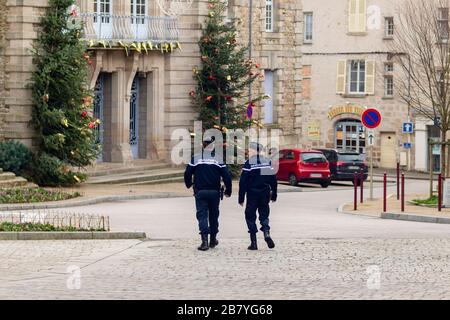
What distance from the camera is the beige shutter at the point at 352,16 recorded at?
6556cm

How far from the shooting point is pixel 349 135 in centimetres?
6594

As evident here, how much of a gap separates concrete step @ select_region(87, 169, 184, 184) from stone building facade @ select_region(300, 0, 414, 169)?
23.1 m

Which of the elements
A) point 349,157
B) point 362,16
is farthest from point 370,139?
point 362,16

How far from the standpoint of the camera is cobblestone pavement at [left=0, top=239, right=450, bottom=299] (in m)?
16.9

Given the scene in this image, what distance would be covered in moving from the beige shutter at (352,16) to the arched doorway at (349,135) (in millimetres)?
4154

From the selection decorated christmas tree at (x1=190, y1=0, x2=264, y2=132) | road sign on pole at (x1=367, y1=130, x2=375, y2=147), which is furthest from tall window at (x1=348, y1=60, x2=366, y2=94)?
road sign on pole at (x1=367, y1=130, x2=375, y2=147)

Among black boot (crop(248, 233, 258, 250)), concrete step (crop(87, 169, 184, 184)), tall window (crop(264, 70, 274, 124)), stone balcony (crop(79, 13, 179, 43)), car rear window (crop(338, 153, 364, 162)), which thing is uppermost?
stone balcony (crop(79, 13, 179, 43))

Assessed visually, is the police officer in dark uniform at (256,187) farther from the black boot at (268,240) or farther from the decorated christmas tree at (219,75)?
the decorated christmas tree at (219,75)

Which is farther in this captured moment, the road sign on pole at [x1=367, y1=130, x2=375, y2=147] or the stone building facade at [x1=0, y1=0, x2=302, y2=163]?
the stone building facade at [x1=0, y1=0, x2=302, y2=163]

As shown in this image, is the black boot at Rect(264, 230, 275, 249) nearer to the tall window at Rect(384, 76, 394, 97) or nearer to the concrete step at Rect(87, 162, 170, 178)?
the concrete step at Rect(87, 162, 170, 178)

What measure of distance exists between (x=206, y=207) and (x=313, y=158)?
24.2 m

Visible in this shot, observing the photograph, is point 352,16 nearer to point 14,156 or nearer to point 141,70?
point 141,70

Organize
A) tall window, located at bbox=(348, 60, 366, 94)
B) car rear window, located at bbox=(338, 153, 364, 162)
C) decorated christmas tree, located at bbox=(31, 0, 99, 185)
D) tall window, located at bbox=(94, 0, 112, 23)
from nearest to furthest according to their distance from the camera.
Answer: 1. decorated christmas tree, located at bbox=(31, 0, 99, 185)
2. tall window, located at bbox=(94, 0, 112, 23)
3. car rear window, located at bbox=(338, 153, 364, 162)
4. tall window, located at bbox=(348, 60, 366, 94)

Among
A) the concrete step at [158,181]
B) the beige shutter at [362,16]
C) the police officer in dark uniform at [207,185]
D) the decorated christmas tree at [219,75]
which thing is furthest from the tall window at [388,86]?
the police officer in dark uniform at [207,185]
